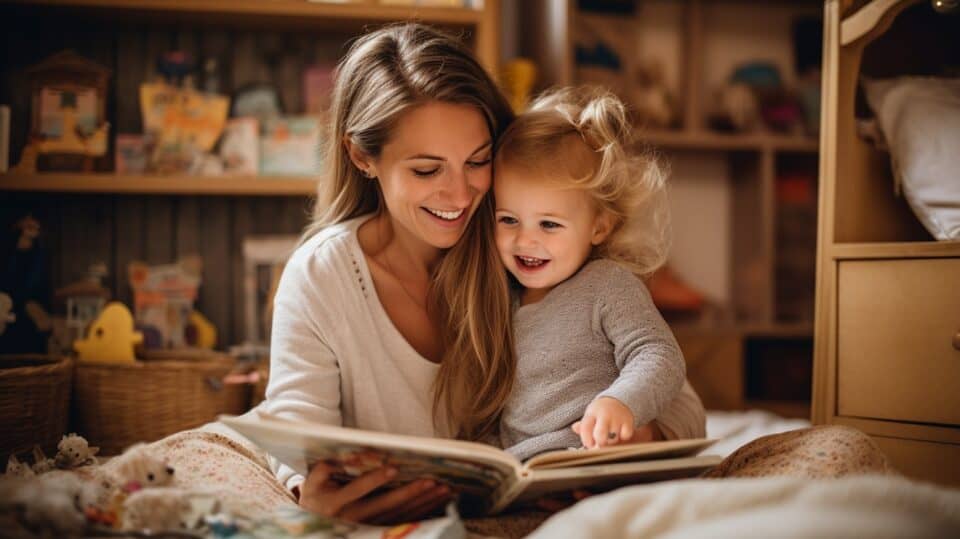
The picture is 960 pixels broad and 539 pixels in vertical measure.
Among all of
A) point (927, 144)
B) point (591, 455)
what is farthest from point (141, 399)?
point (927, 144)

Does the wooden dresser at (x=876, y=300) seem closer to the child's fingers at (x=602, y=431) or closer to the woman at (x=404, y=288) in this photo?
the woman at (x=404, y=288)

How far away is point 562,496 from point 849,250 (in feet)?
2.25

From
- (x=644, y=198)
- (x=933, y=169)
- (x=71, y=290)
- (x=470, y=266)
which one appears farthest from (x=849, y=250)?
(x=71, y=290)

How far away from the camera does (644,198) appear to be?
4.07ft

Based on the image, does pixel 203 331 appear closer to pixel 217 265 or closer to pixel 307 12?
pixel 217 265

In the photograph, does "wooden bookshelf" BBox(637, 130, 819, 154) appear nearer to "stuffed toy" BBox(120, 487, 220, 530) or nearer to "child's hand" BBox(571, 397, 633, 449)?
"child's hand" BBox(571, 397, 633, 449)

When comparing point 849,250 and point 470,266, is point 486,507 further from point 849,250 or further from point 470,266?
point 849,250

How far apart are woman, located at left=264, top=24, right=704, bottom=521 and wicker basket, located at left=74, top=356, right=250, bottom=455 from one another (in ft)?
1.92

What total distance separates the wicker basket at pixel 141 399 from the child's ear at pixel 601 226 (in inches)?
36.2

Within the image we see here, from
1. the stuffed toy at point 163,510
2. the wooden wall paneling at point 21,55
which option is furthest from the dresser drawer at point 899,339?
the wooden wall paneling at point 21,55

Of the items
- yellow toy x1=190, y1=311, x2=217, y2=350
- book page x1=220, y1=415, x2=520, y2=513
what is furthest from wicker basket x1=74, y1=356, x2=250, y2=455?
book page x1=220, y1=415, x2=520, y2=513

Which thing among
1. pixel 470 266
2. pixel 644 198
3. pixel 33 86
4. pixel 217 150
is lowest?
pixel 470 266

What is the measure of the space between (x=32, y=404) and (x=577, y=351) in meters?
0.96

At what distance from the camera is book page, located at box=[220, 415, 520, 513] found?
0.79 m
